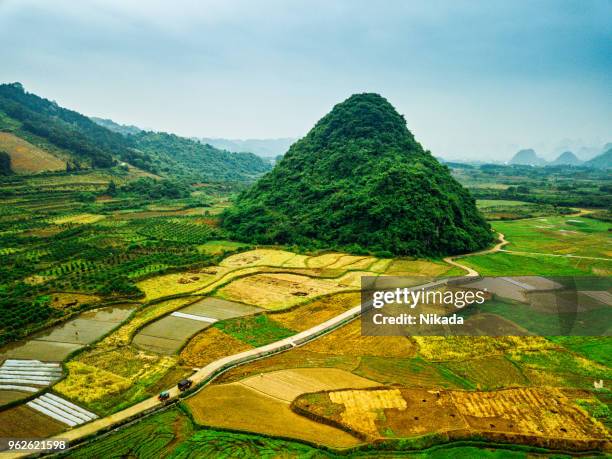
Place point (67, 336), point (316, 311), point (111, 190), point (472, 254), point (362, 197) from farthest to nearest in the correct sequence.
A: point (111, 190) < point (362, 197) < point (472, 254) < point (316, 311) < point (67, 336)

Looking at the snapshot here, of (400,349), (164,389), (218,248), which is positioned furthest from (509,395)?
(218,248)

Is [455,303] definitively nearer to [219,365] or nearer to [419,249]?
[419,249]

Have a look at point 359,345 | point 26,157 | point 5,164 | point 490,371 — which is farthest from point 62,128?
point 490,371

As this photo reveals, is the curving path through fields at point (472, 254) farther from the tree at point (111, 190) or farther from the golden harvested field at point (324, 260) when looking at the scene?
the tree at point (111, 190)

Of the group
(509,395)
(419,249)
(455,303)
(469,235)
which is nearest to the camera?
(509,395)

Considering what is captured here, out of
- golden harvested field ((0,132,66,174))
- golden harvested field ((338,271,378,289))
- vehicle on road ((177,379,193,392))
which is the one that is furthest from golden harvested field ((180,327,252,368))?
golden harvested field ((0,132,66,174))

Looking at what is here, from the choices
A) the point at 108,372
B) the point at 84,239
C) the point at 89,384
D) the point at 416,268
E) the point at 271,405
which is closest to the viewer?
the point at 271,405

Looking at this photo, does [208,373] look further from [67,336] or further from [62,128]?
[62,128]

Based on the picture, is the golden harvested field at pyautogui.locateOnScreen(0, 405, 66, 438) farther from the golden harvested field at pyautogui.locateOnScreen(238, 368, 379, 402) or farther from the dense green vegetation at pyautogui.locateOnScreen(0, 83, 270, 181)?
the dense green vegetation at pyautogui.locateOnScreen(0, 83, 270, 181)

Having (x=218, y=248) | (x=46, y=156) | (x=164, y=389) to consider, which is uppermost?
(x=46, y=156)
